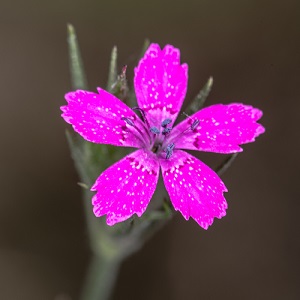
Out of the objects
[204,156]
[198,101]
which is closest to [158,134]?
[198,101]

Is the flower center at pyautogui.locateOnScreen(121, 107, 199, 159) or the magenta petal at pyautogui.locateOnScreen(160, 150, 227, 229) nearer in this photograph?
the magenta petal at pyautogui.locateOnScreen(160, 150, 227, 229)

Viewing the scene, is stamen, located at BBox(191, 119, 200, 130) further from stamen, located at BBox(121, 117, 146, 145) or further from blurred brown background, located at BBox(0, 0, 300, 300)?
blurred brown background, located at BBox(0, 0, 300, 300)

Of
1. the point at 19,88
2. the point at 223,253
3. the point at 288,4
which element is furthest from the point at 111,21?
the point at 223,253

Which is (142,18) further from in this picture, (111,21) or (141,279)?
(141,279)

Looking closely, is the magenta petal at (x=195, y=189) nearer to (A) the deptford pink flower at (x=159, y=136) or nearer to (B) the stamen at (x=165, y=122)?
(A) the deptford pink flower at (x=159, y=136)

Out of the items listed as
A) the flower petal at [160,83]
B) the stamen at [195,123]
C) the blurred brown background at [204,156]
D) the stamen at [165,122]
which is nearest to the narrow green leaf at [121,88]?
the flower petal at [160,83]

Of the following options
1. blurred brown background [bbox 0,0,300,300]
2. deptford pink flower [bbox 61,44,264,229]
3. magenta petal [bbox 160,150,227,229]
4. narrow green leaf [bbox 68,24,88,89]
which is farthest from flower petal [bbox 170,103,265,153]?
blurred brown background [bbox 0,0,300,300]
